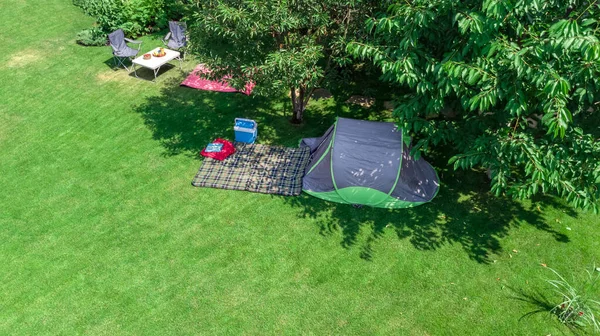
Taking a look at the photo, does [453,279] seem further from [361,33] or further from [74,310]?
[74,310]

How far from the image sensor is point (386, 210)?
33.4 feet

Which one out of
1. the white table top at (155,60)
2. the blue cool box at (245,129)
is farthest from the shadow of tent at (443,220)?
the white table top at (155,60)

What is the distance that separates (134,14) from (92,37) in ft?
6.36

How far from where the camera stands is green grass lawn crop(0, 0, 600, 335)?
8.06 metres

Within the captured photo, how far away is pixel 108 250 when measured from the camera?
9.27 m

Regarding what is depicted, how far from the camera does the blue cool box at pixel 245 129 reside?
40.0ft

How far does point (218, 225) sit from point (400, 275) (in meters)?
4.20

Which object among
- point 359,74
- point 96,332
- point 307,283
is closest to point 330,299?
point 307,283

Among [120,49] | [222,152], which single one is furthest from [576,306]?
[120,49]

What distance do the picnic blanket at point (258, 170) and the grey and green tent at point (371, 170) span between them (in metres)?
0.83

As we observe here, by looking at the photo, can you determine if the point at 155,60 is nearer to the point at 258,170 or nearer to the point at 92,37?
the point at 92,37

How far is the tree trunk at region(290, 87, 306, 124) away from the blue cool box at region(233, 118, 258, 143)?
141 cm

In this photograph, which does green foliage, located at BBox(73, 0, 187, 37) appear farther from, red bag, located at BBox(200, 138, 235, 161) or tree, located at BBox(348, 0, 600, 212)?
tree, located at BBox(348, 0, 600, 212)

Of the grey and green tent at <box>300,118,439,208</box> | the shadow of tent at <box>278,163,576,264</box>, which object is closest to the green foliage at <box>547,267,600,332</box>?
the shadow of tent at <box>278,163,576,264</box>
